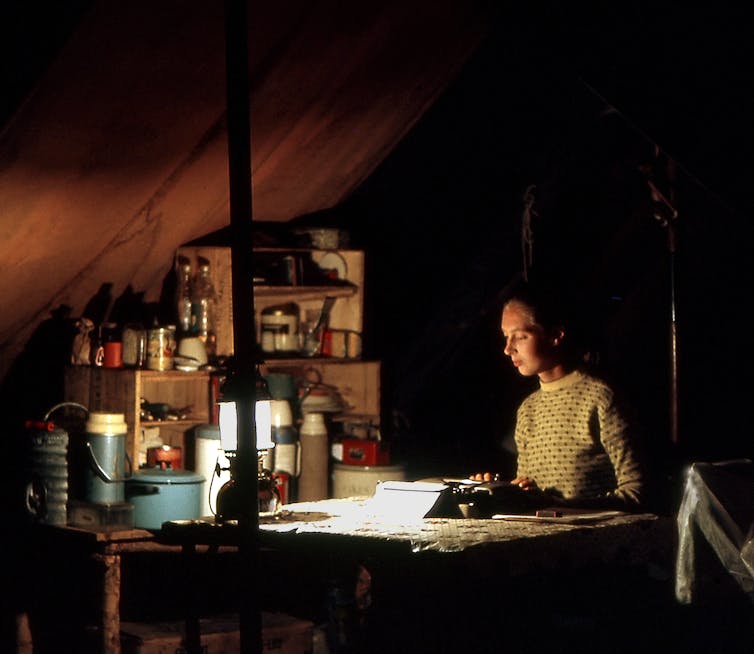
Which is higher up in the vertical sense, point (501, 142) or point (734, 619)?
point (501, 142)

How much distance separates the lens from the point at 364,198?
761cm

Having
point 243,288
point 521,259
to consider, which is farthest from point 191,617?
point 521,259

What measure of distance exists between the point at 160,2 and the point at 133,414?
2.39 meters

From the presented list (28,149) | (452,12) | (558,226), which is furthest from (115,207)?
(558,226)

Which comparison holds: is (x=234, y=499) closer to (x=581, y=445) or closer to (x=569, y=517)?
(x=569, y=517)

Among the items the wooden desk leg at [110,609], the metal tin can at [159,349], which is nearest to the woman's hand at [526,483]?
the wooden desk leg at [110,609]

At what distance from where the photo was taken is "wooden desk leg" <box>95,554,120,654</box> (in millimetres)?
5297

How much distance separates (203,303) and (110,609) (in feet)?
6.20

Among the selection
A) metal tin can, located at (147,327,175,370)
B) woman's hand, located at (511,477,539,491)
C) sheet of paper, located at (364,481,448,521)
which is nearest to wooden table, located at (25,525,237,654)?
sheet of paper, located at (364,481,448,521)

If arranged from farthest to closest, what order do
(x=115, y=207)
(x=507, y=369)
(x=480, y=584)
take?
(x=507, y=369)
(x=115, y=207)
(x=480, y=584)

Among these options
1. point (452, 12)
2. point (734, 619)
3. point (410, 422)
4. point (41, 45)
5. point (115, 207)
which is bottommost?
point (734, 619)

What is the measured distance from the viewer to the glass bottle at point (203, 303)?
6656 millimetres

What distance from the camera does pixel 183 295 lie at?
262 inches

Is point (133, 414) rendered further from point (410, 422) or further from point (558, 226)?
point (558, 226)
